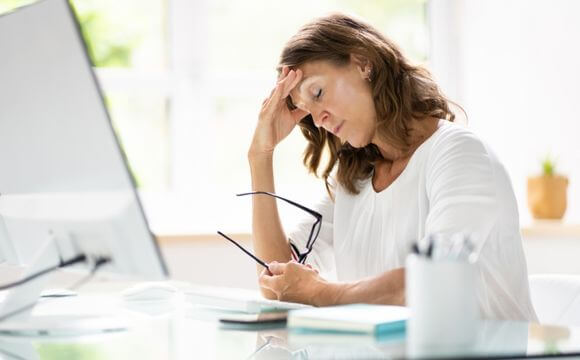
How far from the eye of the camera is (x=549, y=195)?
10.5 ft

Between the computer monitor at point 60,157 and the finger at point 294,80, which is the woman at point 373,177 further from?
the computer monitor at point 60,157

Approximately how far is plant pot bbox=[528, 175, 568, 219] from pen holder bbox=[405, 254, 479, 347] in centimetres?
232

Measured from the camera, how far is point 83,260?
133 centimetres

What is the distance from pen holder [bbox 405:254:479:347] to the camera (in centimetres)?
95

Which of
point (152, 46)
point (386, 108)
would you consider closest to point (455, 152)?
point (386, 108)

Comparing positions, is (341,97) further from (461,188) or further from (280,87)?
(461,188)

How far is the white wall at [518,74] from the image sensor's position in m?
3.19

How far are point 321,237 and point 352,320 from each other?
1170mm

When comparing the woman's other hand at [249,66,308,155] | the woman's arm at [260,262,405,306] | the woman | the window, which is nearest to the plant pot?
the window

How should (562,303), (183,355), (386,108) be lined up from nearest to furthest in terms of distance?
(183,355), (562,303), (386,108)

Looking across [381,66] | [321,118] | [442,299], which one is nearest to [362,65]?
[381,66]

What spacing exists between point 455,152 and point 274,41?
6.31 feet

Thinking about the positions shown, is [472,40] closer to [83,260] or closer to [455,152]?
[455,152]

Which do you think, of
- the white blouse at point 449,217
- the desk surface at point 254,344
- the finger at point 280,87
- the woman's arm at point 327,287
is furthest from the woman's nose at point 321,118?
the desk surface at point 254,344
